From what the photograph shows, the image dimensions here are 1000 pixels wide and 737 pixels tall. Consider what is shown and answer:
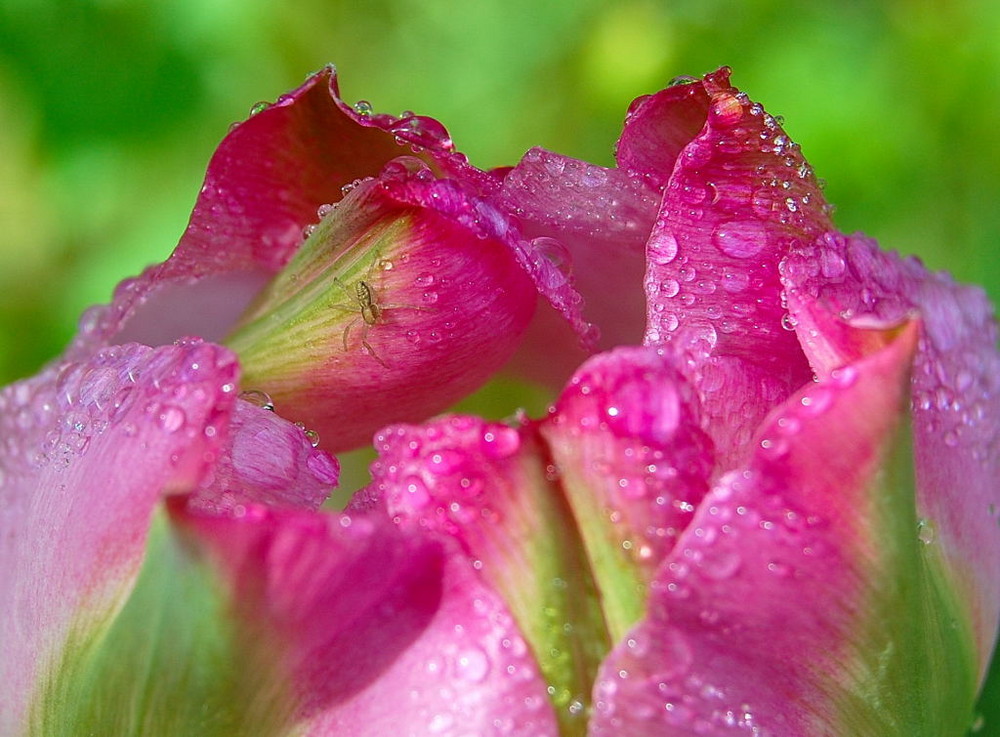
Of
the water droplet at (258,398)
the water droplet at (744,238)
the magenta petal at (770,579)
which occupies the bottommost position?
the magenta petal at (770,579)

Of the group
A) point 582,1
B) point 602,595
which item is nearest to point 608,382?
point 602,595

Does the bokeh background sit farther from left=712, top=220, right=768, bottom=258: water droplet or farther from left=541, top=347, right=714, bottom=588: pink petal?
left=541, top=347, right=714, bottom=588: pink petal

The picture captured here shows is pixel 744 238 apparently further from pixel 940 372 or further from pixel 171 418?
pixel 171 418

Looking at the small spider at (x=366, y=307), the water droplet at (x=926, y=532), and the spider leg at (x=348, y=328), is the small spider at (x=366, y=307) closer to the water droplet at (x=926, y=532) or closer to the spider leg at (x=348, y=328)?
the spider leg at (x=348, y=328)

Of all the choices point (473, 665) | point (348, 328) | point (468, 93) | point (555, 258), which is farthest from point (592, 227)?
point (468, 93)

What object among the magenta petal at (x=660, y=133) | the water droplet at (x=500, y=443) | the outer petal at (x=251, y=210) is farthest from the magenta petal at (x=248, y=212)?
the water droplet at (x=500, y=443)

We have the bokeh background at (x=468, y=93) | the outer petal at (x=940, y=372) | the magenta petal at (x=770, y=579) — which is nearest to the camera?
the magenta petal at (x=770, y=579)
